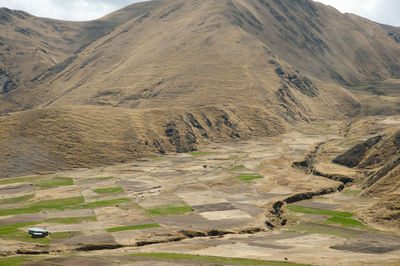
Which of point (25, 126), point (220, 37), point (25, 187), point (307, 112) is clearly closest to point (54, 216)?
point (25, 187)

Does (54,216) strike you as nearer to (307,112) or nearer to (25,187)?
(25,187)

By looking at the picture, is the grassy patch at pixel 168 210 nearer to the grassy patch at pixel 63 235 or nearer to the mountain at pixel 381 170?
the grassy patch at pixel 63 235

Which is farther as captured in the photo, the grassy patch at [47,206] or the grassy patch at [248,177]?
the grassy patch at [248,177]

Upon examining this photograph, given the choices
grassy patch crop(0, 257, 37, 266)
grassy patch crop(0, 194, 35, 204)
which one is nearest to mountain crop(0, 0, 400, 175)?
grassy patch crop(0, 194, 35, 204)

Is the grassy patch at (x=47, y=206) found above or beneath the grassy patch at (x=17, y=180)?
beneath

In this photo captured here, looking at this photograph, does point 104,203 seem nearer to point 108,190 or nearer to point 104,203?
point 104,203

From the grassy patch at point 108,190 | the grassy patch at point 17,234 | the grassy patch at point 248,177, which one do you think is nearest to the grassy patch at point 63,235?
the grassy patch at point 17,234

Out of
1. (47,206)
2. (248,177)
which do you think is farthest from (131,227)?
(248,177)

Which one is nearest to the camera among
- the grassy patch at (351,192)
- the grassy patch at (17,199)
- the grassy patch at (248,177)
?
the grassy patch at (17,199)
